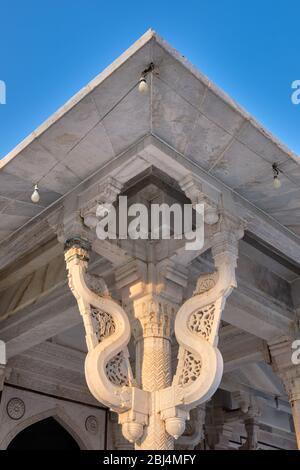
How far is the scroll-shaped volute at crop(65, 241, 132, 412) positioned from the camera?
4.16 m

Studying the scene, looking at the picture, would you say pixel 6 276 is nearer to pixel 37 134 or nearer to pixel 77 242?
pixel 77 242

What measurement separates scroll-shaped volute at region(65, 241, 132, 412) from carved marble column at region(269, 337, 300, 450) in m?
2.84

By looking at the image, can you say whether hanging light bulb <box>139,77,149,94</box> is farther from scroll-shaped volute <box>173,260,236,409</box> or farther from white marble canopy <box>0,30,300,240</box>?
scroll-shaped volute <box>173,260,236,409</box>

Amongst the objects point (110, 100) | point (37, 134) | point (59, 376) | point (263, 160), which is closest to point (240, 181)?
point (263, 160)

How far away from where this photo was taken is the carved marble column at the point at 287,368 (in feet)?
21.1

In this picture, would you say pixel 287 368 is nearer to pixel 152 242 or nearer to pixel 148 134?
pixel 152 242

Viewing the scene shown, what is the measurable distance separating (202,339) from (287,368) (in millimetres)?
2745

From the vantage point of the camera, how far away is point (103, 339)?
4.43m

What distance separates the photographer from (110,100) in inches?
160

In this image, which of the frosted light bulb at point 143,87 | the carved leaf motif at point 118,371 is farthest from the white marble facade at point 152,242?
the frosted light bulb at point 143,87

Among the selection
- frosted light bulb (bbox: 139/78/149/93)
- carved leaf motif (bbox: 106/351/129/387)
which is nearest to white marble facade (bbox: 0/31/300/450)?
carved leaf motif (bbox: 106/351/129/387)

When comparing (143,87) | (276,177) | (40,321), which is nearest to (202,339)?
(276,177)
